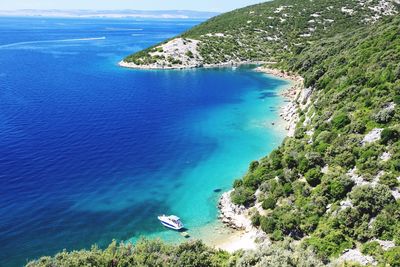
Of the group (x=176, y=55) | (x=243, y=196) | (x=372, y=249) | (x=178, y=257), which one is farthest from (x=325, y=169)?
(x=176, y=55)

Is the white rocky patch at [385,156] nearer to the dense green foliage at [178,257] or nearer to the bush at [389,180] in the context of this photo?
the bush at [389,180]

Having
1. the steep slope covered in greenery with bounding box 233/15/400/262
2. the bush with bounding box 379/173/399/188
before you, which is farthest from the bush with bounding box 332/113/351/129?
the bush with bounding box 379/173/399/188

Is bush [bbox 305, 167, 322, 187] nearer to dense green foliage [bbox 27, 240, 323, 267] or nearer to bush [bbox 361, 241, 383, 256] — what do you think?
bush [bbox 361, 241, 383, 256]

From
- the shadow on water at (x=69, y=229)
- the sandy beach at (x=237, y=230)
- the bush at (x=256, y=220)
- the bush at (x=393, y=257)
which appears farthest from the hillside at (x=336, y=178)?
the shadow on water at (x=69, y=229)

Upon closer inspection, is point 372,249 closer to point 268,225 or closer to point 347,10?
point 268,225

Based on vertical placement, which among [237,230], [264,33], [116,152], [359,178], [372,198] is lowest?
[237,230]

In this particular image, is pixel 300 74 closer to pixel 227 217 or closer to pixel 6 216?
pixel 227 217
